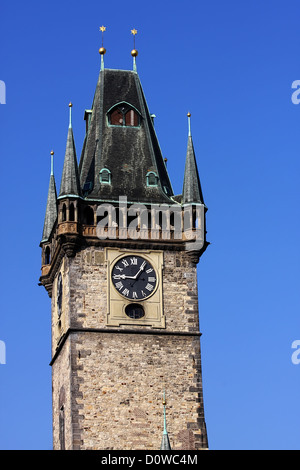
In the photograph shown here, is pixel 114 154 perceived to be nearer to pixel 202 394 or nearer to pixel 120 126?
pixel 120 126

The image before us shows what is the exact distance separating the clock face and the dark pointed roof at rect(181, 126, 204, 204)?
339 centimetres

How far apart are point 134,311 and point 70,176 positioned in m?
6.03

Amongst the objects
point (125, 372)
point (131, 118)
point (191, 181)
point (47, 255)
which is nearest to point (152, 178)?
point (191, 181)

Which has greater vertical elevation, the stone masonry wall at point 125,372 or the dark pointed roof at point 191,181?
the dark pointed roof at point 191,181

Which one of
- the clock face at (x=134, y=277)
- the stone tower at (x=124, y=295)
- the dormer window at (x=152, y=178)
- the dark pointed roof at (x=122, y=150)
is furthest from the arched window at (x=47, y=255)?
the dormer window at (x=152, y=178)

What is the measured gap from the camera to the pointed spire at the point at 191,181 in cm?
6675

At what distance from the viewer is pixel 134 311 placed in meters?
64.3

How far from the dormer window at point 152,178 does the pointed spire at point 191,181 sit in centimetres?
119

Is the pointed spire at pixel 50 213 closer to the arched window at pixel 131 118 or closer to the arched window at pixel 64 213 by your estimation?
the arched window at pixel 64 213

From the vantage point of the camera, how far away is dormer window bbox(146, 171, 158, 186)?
2652 inches

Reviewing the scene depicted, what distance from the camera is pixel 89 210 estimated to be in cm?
6569

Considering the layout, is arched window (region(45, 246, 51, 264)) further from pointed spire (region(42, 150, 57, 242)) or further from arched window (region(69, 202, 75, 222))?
arched window (region(69, 202, 75, 222))

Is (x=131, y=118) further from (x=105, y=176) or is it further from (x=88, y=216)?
(x=88, y=216)

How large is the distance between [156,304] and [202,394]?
13.0 ft
